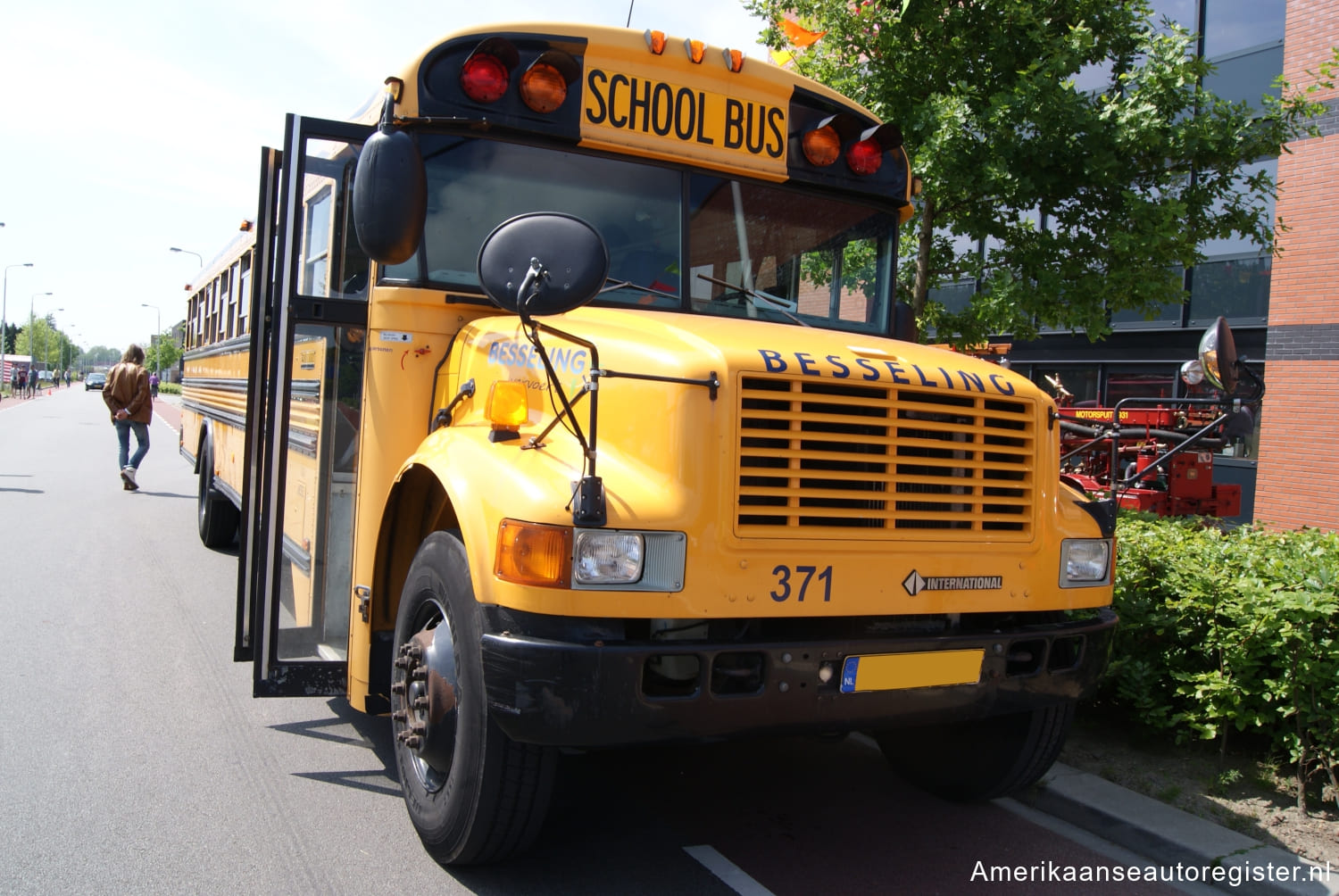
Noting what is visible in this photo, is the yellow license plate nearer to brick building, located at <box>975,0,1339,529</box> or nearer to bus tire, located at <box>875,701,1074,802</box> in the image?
bus tire, located at <box>875,701,1074,802</box>

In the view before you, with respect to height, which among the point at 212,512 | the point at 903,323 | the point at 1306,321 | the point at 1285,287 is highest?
the point at 1285,287

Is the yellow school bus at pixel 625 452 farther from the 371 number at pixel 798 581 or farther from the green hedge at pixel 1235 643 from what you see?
the green hedge at pixel 1235 643

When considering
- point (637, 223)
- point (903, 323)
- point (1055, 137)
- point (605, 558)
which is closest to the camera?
point (605, 558)

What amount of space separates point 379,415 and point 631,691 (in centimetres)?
170

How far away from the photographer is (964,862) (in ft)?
11.6

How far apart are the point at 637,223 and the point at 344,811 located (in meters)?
2.45

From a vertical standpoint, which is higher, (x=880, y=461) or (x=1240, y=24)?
(x=1240, y=24)

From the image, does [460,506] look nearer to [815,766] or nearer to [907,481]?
[907,481]

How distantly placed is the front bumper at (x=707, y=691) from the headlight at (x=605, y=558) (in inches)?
6.8

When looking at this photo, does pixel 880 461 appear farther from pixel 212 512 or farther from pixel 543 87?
pixel 212 512

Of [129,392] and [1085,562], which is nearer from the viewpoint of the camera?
[1085,562]

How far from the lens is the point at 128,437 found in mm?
13219

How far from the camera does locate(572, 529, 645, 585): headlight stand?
2.66 metres

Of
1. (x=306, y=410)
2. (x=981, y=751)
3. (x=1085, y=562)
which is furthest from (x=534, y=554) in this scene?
(x=981, y=751)
